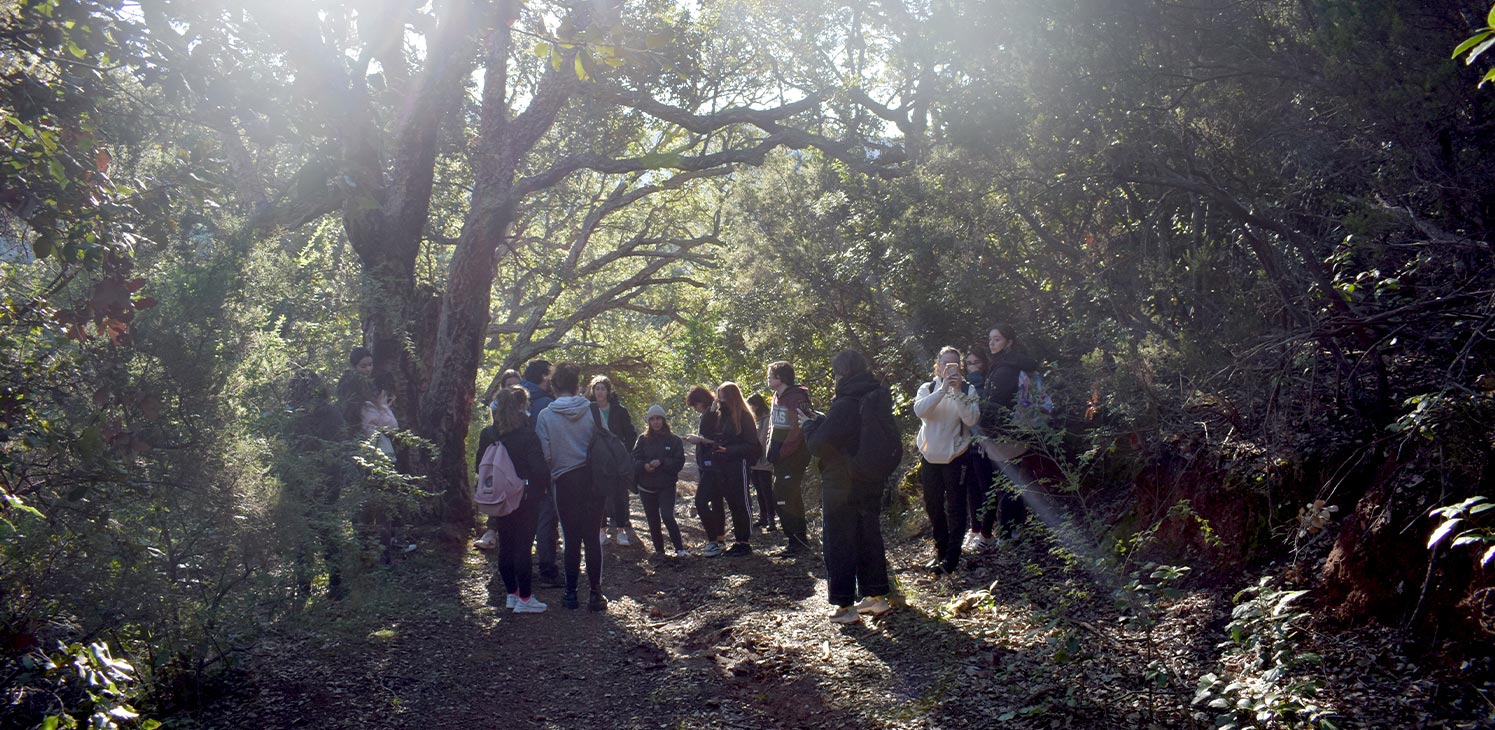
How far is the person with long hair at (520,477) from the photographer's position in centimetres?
808

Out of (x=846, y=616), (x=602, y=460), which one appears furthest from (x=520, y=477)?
(x=846, y=616)

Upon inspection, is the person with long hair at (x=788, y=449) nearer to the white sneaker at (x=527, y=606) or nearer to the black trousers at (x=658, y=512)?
the black trousers at (x=658, y=512)

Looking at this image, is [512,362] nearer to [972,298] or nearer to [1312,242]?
[972,298]

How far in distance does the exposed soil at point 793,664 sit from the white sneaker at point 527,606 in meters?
0.09

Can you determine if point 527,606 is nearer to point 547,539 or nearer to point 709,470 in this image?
point 547,539

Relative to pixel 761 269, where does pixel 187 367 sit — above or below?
below

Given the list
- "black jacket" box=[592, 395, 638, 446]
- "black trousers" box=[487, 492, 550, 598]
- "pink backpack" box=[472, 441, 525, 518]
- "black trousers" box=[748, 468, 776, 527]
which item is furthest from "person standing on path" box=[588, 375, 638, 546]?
"pink backpack" box=[472, 441, 525, 518]

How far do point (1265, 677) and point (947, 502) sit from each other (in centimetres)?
415

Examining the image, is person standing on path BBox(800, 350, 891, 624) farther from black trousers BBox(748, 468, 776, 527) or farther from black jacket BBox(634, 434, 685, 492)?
black trousers BBox(748, 468, 776, 527)

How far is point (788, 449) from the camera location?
408 inches

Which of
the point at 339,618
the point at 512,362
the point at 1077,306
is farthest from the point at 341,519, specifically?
the point at 512,362

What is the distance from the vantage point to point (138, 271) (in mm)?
5543

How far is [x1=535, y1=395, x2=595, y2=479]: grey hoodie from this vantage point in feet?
27.3

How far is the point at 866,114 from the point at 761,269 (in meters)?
2.79
